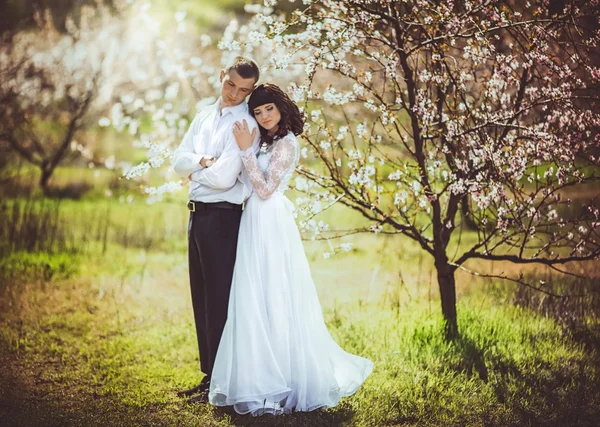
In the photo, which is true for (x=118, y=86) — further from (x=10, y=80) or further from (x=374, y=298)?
(x=374, y=298)

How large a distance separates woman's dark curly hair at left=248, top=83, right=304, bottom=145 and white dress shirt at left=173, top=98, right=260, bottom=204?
0.08 metres

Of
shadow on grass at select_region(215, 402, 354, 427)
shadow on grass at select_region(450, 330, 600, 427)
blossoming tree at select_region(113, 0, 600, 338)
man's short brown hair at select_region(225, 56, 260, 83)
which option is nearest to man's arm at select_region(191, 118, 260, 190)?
man's short brown hair at select_region(225, 56, 260, 83)

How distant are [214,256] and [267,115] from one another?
923 mm

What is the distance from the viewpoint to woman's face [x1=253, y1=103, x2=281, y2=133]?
4203 mm

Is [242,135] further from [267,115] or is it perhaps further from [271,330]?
[271,330]

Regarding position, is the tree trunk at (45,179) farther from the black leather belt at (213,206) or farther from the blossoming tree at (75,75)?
the black leather belt at (213,206)

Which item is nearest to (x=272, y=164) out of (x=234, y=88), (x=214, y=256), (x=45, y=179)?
(x=234, y=88)

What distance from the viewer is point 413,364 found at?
5062mm

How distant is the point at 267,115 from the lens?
4203 millimetres

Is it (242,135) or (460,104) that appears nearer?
(242,135)

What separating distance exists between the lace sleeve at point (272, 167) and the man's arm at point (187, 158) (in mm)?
312

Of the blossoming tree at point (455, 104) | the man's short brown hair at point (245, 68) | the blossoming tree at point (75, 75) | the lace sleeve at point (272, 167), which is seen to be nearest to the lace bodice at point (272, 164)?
the lace sleeve at point (272, 167)

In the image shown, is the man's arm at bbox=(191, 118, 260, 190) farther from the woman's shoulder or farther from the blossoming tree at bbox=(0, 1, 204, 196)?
the blossoming tree at bbox=(0, 1, 204, 196)

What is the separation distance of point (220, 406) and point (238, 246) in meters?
1.01
